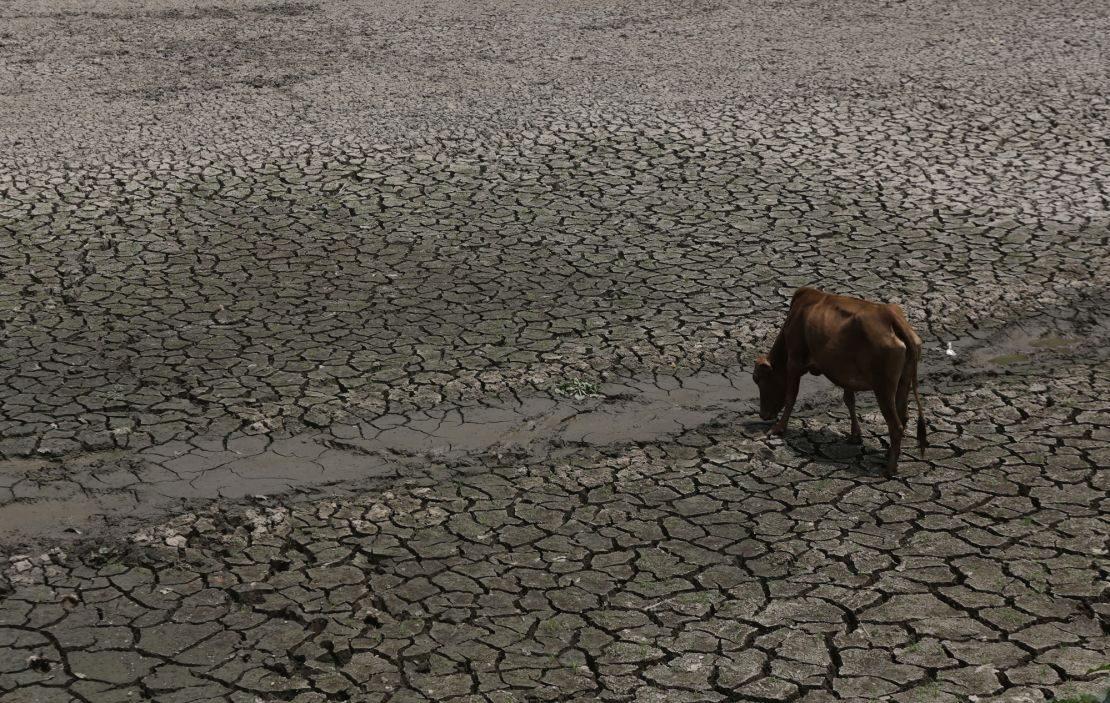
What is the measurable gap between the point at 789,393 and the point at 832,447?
14.0 inches

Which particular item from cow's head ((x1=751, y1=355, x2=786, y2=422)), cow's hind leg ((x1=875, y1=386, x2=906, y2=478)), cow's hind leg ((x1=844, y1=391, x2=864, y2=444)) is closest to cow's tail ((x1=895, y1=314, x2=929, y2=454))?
cow's hind leg ((x1=875, y1=386, x2=906, y2=478))

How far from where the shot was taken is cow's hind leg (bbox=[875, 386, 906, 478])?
637cm

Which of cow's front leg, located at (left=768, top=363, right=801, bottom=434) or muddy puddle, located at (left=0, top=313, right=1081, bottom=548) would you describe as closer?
muddy puddle, located at (left=0, top=313, right=1081, bottom=548)

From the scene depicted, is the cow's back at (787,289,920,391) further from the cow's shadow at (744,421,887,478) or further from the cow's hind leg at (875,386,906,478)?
the cow's shadow at (744,421,887,478)

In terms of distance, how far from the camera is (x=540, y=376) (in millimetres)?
7621

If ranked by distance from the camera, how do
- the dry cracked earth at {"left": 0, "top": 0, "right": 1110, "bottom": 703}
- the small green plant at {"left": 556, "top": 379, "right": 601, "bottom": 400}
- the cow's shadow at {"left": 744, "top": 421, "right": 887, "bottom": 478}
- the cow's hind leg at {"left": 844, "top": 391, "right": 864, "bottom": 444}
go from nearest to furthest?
the dry cracked earth at {"left": 0, "top": 0, "right": 1110, "bottom": 703} < the cow's shadow at {"left": 744, "top": 421, "right": 887, "bottom": 478} < the cow's hind leg at {"left": 844, "top": 391, "right": 864, "bottom": 444} < the small green plant at {"left": 556, "top": 379, "right": 601, "bottom": 400}

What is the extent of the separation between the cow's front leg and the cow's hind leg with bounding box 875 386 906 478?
495 mm

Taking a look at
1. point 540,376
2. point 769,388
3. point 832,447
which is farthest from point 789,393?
point 540,376

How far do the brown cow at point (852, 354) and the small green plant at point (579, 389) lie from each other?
100 cm

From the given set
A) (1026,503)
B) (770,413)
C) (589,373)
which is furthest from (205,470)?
(1026,503)

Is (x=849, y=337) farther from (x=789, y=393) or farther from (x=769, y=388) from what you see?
(x=769, y=388)

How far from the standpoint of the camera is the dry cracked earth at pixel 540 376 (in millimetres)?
5324

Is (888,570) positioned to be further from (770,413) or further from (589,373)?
(589,373)

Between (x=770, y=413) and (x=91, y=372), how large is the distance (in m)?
3.82
